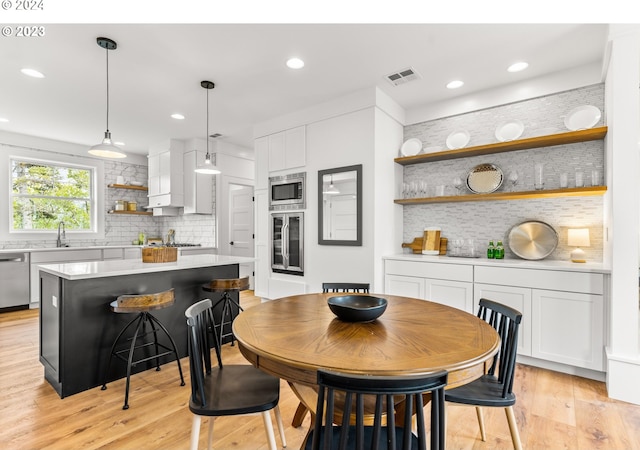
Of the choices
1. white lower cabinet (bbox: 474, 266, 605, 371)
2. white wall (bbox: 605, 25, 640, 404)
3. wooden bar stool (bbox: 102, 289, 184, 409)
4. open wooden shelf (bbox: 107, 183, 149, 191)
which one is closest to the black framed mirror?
white lower cabinet (bbox: 474, 266, 605, 371)

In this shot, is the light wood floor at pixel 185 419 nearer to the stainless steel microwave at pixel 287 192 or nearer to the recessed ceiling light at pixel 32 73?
the stainless steel microwave at pixel 287 192

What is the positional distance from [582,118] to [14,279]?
7350 millimetres

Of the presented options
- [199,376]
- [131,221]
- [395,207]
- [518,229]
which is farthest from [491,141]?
[131,221]

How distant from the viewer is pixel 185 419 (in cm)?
208

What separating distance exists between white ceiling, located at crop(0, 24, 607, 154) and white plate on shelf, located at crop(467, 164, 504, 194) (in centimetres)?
90

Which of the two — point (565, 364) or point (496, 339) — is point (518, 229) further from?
point (496, 339)

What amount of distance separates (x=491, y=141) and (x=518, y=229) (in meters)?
1.05

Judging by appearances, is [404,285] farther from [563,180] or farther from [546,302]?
[563,180]

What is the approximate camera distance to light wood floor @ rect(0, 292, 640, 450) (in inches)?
73.0

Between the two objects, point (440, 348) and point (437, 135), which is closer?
point (440, 348)

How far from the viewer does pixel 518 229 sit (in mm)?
3408

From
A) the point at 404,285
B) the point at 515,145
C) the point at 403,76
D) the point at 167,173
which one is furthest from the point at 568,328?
the point at 167,173

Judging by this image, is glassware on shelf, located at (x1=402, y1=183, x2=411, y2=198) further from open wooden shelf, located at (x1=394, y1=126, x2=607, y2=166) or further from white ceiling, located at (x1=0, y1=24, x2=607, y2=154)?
white ceiling, located at (x1=0, y1=24, x2=607, y2=154)

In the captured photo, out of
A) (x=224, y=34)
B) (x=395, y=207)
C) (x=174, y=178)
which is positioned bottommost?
(x=395, y=207)
